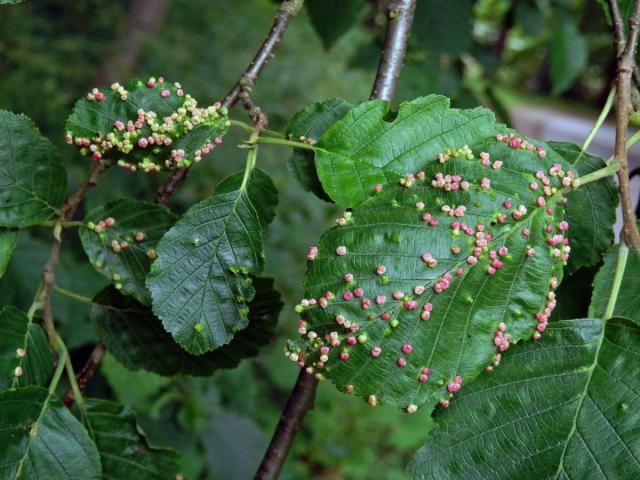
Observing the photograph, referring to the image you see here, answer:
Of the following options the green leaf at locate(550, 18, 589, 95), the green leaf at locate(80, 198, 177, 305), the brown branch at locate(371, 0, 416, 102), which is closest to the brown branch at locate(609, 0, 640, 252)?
the brown branch at locate(371, 0, 416, 102)

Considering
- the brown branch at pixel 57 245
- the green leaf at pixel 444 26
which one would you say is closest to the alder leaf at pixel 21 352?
the brown branch at pixel 57 245

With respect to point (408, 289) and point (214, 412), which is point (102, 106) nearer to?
point (408, 289)

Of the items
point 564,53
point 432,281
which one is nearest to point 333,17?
point 432,281

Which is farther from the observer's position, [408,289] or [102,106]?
[102,106]

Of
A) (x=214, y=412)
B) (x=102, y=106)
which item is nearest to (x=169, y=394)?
(x=214, y=412)

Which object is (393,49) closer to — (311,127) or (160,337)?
(311,127)

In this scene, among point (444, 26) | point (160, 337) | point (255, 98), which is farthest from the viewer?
point (255, 98)
